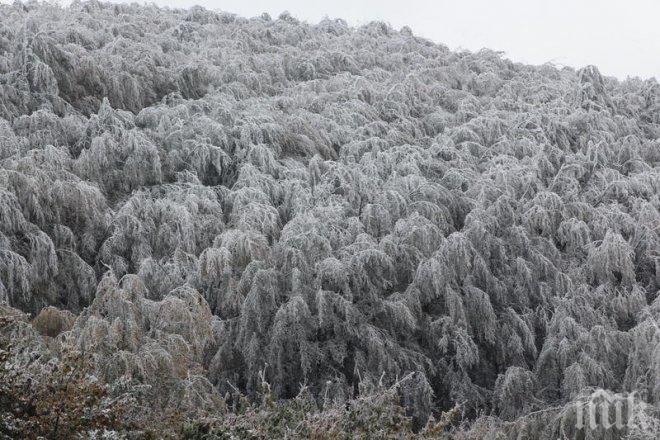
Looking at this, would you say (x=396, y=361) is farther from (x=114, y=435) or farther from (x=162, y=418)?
(x=114, y=435)

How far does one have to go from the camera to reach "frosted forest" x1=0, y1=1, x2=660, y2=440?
523cm

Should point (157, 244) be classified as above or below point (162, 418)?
above

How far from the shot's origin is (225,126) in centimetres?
1028

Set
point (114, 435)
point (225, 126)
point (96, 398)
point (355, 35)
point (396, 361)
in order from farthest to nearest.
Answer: point (355, 35) < point (225, 126) < point (396, 361) < point (96, 398) < point (114, 435)

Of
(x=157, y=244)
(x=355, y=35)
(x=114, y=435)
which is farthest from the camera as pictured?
(x=355, y=35)

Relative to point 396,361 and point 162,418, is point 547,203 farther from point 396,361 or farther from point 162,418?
point 162,418

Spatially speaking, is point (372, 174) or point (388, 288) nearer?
point (388, 288)

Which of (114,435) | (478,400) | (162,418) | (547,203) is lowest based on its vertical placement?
(478,400)

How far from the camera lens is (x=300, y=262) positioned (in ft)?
24.5

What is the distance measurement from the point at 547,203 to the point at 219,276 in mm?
4711

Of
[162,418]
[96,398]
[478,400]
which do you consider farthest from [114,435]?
[478,400]

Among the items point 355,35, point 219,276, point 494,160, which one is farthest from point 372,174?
point 355,35

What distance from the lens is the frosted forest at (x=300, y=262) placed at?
5234mm

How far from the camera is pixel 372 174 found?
9711 millimetres
